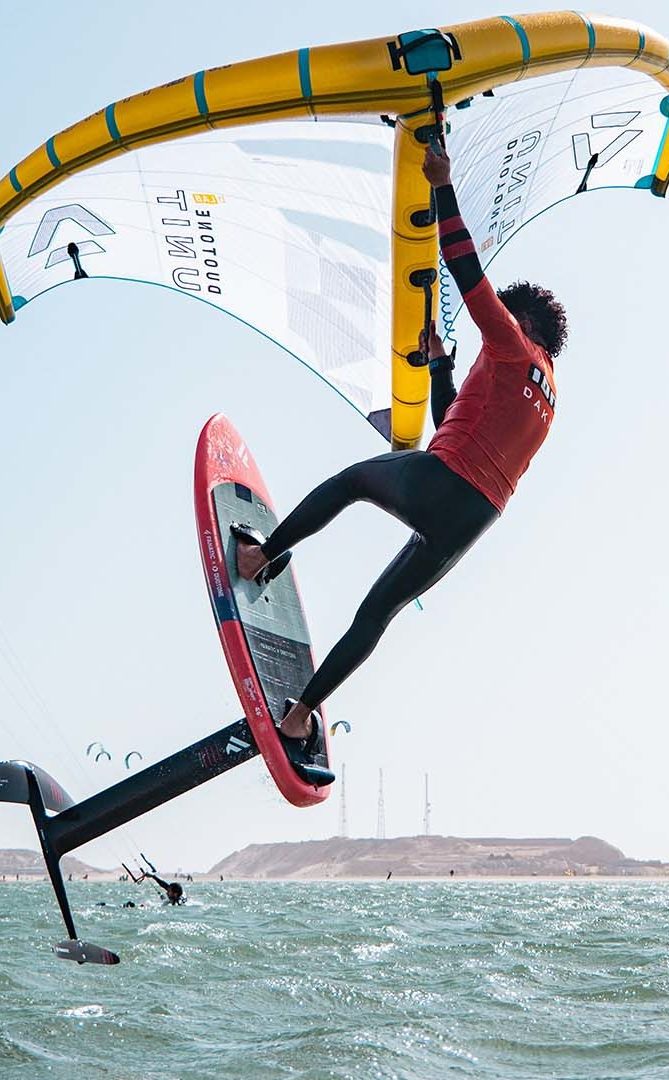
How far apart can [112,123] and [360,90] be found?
0.84 meters

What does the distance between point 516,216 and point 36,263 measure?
212cm

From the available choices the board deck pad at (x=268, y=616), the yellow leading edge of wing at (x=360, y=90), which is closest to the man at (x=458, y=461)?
the board deck pad at (x=268, y=616)

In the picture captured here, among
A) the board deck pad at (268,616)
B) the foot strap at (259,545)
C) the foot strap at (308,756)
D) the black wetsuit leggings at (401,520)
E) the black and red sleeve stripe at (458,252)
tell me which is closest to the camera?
the black and red sleeve stripe at (458,252)

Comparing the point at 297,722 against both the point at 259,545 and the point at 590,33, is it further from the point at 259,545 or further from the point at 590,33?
the point at 590,33

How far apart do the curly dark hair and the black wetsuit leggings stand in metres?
0.52

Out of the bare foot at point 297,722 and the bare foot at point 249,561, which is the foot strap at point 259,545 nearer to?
the bare foot at point 249,561

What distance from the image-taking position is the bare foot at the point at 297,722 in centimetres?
346

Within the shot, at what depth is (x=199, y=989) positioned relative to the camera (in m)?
8.10

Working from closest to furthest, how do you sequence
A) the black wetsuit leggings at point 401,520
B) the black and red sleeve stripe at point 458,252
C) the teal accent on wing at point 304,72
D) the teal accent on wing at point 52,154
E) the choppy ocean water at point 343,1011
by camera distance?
the black and red sleeve stripe at point 458,252 → the black wetsuit leggings at point 401,520 → the teal accent on wing at point 304,72 → the teal accent on wing at point 52,154 → the choppy ocean water at point 343,1011

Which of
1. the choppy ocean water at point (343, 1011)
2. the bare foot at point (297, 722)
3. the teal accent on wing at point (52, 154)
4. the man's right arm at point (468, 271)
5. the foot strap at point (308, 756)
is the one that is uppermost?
the teal accent on wing at point (52, 154)

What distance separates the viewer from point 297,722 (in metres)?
3.50

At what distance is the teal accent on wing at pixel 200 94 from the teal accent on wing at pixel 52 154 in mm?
632

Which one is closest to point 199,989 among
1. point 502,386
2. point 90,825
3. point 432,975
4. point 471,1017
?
point 432,975

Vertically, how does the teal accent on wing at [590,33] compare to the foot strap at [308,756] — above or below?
above
